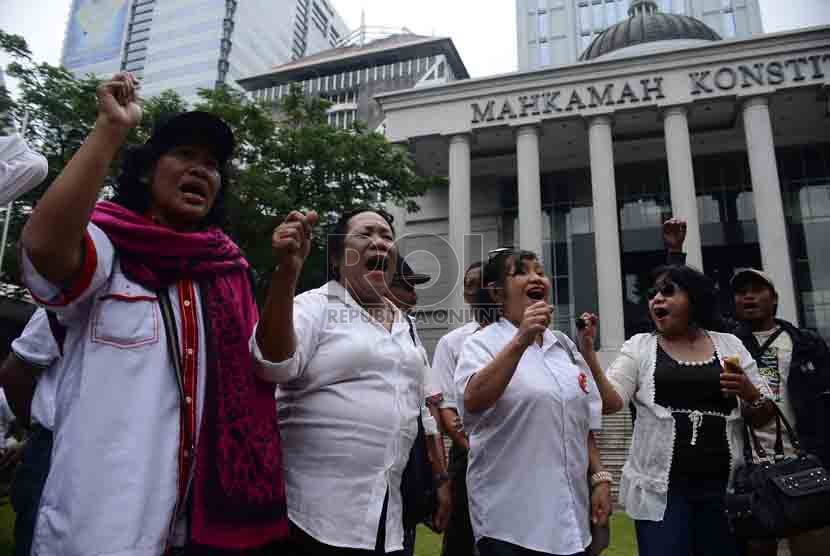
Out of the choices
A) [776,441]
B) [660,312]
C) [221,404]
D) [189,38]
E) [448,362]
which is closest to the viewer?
[221,404]

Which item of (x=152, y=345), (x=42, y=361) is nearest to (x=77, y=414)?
(x=152, y=345)

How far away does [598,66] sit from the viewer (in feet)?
65.5

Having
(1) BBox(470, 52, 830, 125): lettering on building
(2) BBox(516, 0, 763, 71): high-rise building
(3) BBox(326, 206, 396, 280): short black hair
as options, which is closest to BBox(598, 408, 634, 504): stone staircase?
(3) BBox(326, 206, 396, 280): short black hair

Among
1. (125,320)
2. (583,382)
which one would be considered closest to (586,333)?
(583,382)

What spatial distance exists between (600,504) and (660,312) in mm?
1228

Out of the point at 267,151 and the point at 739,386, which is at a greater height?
the point at 267,151

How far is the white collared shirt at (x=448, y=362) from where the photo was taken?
12.0 ft

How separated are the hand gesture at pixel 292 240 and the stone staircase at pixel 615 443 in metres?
9.41

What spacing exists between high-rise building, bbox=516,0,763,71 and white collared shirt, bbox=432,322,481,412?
153 ft

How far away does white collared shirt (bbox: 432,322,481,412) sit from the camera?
3645mm

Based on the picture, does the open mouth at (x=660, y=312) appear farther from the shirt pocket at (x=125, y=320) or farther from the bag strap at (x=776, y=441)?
the shirt pocket at (x=125, y=320)

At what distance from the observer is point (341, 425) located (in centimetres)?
201

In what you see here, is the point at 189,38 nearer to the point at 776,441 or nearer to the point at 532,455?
the point at 532,455

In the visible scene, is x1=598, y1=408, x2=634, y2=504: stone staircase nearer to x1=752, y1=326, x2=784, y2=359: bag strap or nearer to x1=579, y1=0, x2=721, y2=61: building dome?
x1=752, y1=326, x2=784, y2=359: bag strap
